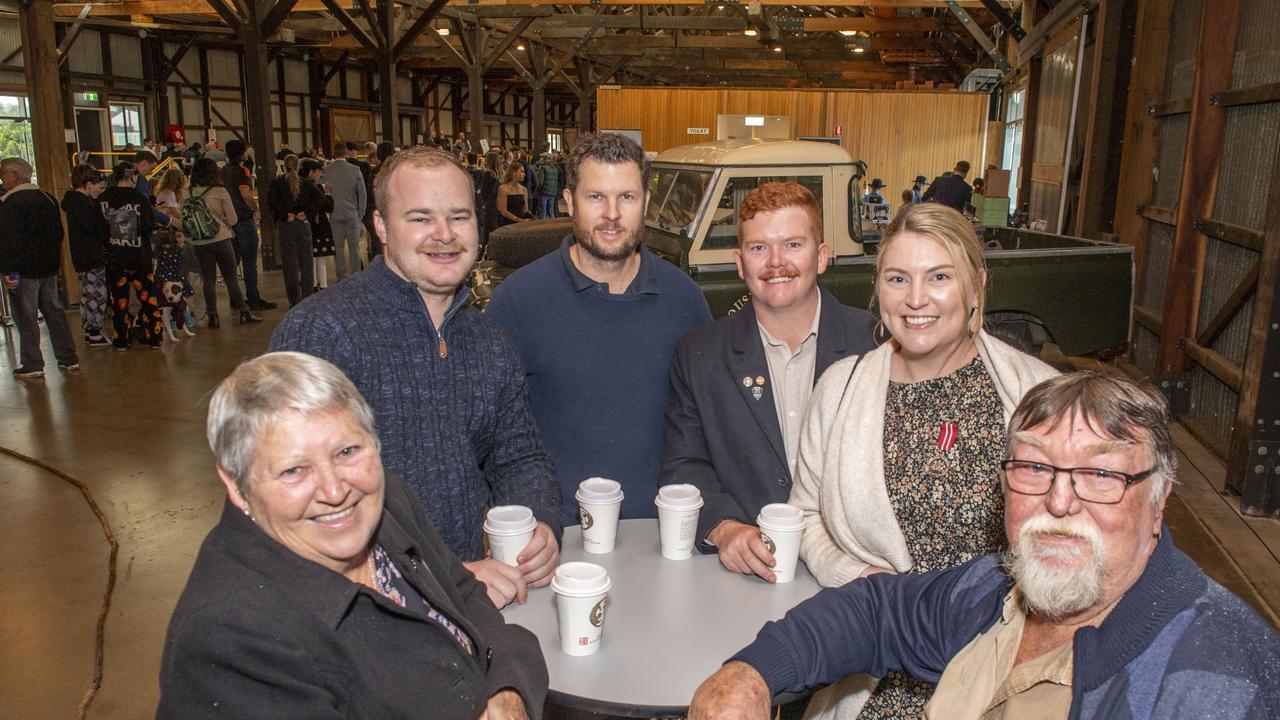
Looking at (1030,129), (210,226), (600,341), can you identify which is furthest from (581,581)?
(1030,129)

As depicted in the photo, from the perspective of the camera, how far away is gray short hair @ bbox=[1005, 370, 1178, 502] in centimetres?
135

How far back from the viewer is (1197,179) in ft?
19.7

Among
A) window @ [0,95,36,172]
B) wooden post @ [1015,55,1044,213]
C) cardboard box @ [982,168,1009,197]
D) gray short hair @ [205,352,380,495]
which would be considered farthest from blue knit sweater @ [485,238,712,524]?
window @ [0,95,36,172]

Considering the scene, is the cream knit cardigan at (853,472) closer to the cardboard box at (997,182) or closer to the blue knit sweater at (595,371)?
the blue knit sweater at (595,371)

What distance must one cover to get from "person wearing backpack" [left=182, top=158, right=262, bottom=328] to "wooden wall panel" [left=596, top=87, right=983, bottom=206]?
258 inches

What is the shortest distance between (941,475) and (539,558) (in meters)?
0.93

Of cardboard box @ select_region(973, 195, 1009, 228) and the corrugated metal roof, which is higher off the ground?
the corrugated metal roof

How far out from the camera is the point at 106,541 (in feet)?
15.1

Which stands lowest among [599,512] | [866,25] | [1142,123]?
[599,512]

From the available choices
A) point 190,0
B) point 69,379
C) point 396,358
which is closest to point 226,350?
point 69,379

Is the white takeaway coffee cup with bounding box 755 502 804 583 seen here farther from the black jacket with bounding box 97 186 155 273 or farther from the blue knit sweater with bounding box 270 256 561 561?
the black jacket with bounding box 97 186 155 273

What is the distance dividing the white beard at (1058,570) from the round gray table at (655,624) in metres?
0.65

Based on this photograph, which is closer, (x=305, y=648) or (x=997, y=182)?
(x=305, y=648)

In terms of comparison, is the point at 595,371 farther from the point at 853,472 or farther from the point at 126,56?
the point at 126,56
